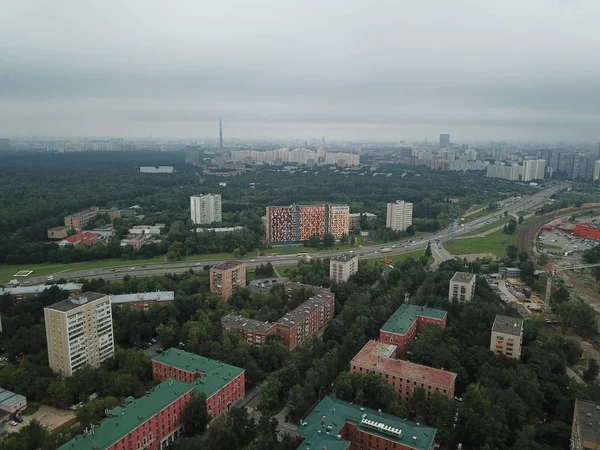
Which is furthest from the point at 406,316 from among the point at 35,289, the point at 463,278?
the point at 35,289

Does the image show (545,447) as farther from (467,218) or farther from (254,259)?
(467,218)

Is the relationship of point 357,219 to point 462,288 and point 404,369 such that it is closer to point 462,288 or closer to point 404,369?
point 462,288

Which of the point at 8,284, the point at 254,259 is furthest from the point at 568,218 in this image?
the point at 8,284

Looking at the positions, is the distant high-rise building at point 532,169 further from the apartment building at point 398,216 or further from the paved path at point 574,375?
the paved path at point 574,375

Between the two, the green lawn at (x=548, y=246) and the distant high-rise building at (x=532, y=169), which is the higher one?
the distant high-rise building at (x=532, y=169)

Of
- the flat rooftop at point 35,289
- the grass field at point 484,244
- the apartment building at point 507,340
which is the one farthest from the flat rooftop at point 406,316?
the grass field at point 484,244

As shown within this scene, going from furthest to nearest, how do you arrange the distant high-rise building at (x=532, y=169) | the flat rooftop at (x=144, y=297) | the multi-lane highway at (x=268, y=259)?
the distant high-rise building at (x=532, y=169)
the multi-lane highway at (x=268, y=259)
the flat rooftop at (x=144, y=297)
